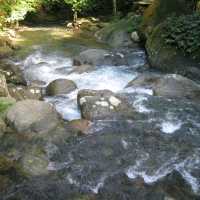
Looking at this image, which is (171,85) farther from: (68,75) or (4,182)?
(4,182)

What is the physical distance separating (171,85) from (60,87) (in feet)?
9.28

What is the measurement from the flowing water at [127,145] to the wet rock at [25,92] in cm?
34

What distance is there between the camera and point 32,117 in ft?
27.5

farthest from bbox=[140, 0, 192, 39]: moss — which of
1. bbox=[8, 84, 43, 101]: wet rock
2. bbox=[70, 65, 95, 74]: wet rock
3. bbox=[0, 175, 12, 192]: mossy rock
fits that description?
bbox=[0, 175, 12, 192]: mossy rock

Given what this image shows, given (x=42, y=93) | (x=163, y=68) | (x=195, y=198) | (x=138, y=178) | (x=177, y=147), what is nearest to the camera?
(x=195, y=198)

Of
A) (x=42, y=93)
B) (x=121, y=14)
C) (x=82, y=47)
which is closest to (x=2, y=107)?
(x=42, y=93)

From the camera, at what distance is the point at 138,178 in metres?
6.77

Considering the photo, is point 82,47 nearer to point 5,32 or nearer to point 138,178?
point 5,32

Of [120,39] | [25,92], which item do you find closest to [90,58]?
[120,39]

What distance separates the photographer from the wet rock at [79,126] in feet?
27.0

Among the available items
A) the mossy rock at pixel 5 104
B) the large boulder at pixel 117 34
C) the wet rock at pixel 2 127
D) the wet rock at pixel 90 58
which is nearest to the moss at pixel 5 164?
the wet rock at pixel 2 127

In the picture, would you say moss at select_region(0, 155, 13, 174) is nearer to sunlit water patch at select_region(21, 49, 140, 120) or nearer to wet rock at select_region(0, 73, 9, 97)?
sunlit water patch at select_region(21, 49, 140, 120)

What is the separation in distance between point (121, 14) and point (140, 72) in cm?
857

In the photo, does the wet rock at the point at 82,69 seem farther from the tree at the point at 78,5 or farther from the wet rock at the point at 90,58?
the tree at the point at 78,5
